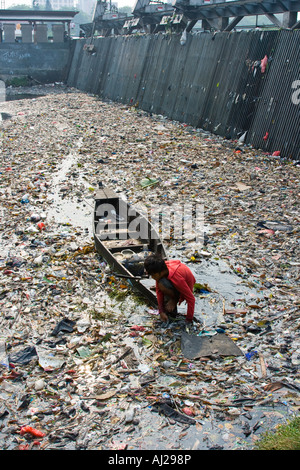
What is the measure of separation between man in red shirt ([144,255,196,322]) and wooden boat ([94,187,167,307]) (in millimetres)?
339

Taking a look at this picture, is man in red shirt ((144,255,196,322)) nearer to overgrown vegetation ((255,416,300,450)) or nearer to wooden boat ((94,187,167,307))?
wooden boat ((94,187,167,307))

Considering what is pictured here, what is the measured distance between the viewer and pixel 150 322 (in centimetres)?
561

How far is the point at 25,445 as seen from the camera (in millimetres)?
3777

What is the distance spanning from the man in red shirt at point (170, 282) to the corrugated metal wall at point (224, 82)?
742 centimetres

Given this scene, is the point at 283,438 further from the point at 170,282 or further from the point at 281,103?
the point at 281,103

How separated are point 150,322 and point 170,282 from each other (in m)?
0.80

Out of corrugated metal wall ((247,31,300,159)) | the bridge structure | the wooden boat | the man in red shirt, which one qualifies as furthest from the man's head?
the bridge structure

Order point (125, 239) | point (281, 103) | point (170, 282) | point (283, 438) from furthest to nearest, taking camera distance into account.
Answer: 1. point (281, 103)
2. point (125, 239)
3. point (170, 282)
4. point (283, 438)

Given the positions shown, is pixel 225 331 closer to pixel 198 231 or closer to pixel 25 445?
pixel 25 445

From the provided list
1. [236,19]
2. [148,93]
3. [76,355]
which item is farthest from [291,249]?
[148,93]

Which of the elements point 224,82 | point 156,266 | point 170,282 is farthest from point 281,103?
point 156,266

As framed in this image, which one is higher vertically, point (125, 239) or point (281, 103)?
point (281, 103)

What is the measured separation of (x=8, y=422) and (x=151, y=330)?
1993 mm

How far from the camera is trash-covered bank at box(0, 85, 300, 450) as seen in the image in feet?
13.0
